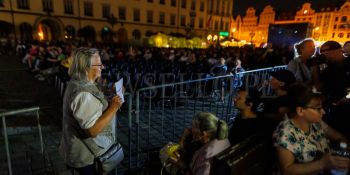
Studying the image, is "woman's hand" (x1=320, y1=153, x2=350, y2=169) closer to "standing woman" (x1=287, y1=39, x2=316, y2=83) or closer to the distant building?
"standing woman" (x1=287, y1=39, x2=316, y2=83)

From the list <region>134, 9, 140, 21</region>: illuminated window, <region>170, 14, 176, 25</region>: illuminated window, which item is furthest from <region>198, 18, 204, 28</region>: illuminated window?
<region>134, 9, 140, 21</region>: illuminated window

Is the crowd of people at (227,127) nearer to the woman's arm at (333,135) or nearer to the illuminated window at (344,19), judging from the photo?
the woman's arm at (333,135)

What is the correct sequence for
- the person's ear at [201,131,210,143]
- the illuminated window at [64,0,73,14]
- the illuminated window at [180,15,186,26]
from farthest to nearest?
the illuminated window at [180,15,186,26] < the illuminated window at [64,0,73,14] < the person's ear at [201,131,210,143]

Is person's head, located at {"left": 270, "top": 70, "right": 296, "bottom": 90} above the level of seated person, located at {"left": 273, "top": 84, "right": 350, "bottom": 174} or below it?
above

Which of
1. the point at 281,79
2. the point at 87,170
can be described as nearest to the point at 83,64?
the point at 87,170

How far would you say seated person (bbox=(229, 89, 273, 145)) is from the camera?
2465 millimetres

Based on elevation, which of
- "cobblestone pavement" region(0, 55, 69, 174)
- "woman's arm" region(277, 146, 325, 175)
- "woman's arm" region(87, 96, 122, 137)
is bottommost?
"cobblestone pavement" region(0, 55, 69, 174)

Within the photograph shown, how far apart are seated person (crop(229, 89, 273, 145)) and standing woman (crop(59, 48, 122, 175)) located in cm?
138

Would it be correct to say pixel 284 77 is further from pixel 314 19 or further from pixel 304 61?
pixel 314 19

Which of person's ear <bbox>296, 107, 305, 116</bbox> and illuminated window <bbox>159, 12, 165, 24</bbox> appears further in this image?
illuminated window <bbox>159, 12, 165, 24</bbox>

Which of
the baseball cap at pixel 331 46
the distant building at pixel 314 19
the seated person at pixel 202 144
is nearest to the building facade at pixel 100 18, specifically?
the distant building at pixel 314 19

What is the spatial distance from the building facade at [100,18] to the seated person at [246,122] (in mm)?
32965

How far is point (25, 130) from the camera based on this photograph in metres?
5.21

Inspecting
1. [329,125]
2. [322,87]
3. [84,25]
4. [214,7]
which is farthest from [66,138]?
[214,7]
